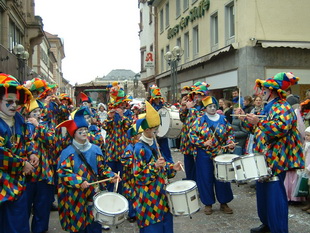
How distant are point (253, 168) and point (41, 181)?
2.89m

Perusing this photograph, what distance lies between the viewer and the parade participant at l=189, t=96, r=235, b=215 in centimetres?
610

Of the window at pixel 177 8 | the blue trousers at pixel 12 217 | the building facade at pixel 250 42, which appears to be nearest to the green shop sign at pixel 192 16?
the building facade at pixel 250 42

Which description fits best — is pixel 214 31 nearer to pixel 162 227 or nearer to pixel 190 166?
pixel 190 166

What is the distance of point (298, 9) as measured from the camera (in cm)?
1441

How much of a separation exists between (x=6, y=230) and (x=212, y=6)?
16386 mm

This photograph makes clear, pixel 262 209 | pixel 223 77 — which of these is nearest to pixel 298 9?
pixel 223 77

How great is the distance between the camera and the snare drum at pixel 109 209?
356cm

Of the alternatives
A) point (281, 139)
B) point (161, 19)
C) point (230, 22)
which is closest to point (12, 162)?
point (281, 139)

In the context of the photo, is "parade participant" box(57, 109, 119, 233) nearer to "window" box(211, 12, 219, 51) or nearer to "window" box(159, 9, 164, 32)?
"window" box(211, 12, 219, 51)

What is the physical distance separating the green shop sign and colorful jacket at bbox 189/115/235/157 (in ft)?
44.6

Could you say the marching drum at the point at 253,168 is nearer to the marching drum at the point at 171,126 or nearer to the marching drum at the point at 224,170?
the marching drum at the point at 224,170

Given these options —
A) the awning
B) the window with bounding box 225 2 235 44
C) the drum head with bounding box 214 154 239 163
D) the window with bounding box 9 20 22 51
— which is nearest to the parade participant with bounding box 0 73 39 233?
the drum head with bounding box 214 154 239 163

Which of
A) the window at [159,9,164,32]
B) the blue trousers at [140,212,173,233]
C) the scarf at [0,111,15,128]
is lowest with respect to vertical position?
the blue trousers at [140,212,173,233]

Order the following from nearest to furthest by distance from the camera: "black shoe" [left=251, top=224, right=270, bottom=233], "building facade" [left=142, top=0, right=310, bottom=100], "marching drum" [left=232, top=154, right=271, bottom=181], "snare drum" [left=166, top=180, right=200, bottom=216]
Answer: "snare drum" [left=166, top=180, right=200, bottom=216] < "marching drum" [left=232, top=154, right=271, bottom=181] < "black shoe" [left=251, top=224, right=270, bottom=233] < "building facade" [left=142, top=0, right=310, bottom=100]
